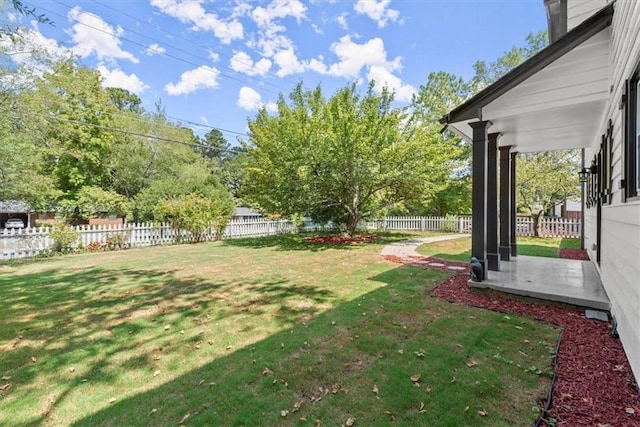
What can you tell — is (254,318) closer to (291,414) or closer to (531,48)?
(291,414)

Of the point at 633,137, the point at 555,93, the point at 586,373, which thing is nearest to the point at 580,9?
the point at 555,93

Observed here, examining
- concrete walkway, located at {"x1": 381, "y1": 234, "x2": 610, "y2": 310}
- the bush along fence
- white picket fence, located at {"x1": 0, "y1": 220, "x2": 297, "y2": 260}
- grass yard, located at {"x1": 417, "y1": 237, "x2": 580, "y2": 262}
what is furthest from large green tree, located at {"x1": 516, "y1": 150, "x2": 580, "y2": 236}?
white picket fence, located at {"x1": 0, "y1": 220, "x2": 297, "y2": 260}

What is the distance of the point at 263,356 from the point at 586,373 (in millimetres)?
2943

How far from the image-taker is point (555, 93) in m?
4.47

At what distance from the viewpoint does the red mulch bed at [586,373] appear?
2105 millimetres

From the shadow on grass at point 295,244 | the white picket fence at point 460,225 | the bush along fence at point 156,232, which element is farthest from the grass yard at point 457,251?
the bush along fence at point 156,232

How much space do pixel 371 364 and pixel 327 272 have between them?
3.97 m

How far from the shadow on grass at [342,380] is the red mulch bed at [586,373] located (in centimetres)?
30

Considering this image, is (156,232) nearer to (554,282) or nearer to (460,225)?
(554,282)

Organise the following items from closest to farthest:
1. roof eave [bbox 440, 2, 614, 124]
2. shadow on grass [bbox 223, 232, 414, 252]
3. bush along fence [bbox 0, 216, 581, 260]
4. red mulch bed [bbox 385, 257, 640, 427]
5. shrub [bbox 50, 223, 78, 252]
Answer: red mulch bed [bbox 385, 257, 640, 427]
roof eave [bbox 440, 2, 614, 124]
bush along fence [bbox 0, 216, 581, 260]
shrub [bbox 50, 223, 78, 252]
shadow on grass [bbox 223, 232, 414, 252]

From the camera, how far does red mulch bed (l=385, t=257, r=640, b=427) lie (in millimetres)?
2105

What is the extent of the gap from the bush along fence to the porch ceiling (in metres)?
10.4

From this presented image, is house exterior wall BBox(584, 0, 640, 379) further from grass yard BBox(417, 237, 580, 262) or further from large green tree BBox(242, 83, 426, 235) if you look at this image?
large green tree BBox(242, 83, 426, 235)

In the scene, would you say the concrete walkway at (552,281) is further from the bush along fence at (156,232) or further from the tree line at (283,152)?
the bush along fence at (156,232)
